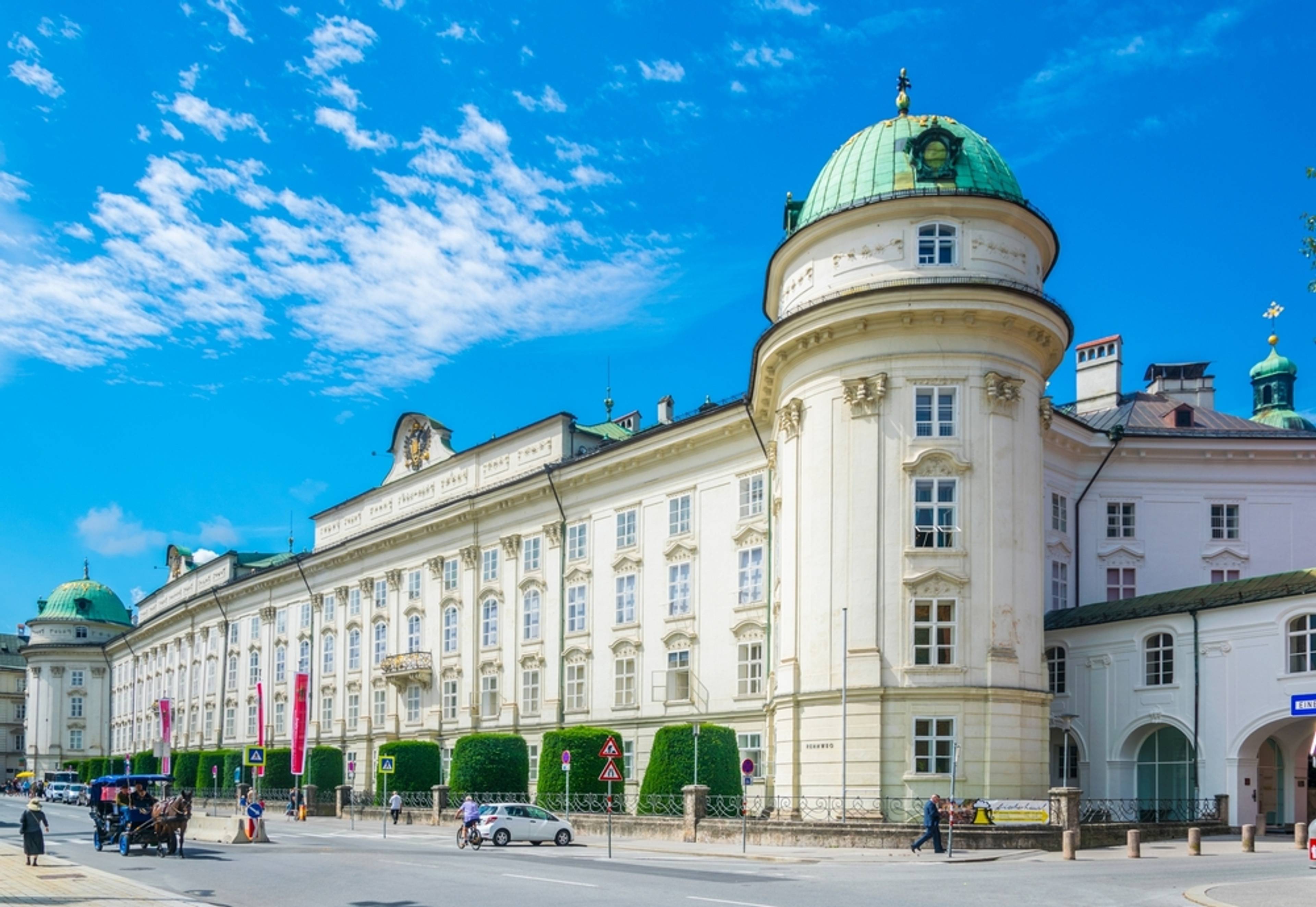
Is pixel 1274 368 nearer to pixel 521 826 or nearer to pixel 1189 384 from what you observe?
pixel 1189 384

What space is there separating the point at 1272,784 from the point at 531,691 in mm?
31039

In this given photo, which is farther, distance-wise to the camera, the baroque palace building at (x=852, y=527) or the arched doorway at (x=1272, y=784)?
the arched doorway at (x=1272, y=784)

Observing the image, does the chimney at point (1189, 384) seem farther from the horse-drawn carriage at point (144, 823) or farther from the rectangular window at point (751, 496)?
the horse-drawn carriage at point (144, 823)

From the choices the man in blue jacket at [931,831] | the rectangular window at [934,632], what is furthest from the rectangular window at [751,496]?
the man in blue jacket at [931,831]

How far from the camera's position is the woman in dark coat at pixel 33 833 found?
1129 inches

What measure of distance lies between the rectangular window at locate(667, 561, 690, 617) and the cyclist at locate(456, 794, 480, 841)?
1369cm

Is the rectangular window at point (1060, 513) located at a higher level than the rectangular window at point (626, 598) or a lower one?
higher

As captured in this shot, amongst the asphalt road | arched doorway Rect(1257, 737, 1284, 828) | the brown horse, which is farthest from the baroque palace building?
the brown horse

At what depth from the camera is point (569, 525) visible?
194 ft

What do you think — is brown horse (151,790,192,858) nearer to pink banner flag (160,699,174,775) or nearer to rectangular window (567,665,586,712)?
rectangular window (567,665,586,712)

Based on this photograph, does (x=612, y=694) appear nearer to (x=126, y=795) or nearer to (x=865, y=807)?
(x=865, y=807)

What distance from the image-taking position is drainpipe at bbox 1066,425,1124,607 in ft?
163

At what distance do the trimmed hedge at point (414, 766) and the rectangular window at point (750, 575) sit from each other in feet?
61.2

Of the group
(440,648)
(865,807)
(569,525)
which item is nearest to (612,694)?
(569,525)
